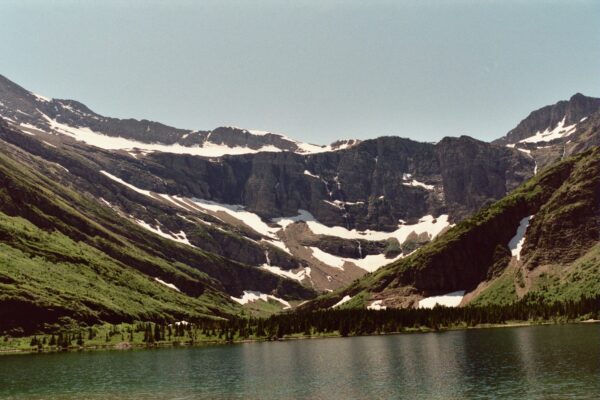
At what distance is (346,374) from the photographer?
9944cm

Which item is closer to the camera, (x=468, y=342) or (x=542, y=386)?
(x=542, y=386)

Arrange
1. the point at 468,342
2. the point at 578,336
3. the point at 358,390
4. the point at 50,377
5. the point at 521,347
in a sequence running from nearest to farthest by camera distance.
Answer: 1. the point at 358,390
2. the point at 50,377
3. the point at 521,347
4. the point at 578,336
5. the point at 468,342

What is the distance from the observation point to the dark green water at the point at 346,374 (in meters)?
75.9

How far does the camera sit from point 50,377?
108125mm

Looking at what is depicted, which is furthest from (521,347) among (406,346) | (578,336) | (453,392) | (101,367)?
(101,367)

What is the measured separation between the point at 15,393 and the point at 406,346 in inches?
3804

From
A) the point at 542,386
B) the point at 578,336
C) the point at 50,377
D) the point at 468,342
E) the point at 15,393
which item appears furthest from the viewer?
the point at 468,342

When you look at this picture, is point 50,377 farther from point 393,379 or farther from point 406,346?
point 406,346

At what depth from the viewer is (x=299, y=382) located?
92.4 metres

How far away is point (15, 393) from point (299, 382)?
1786 inches

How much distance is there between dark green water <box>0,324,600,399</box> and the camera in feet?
249

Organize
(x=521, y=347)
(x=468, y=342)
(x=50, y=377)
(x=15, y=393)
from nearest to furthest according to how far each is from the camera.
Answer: (x=15, y=393) < (x=50, y=377) < (x=521, y=347) < (x=468, y=342)

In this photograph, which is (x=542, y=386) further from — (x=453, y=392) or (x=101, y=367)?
(x=101, y=367)

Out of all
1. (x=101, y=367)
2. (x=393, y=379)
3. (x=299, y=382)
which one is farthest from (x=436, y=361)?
(x=101, y=367)
